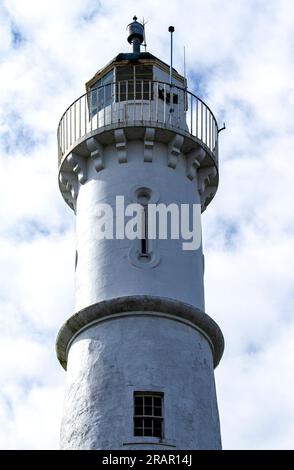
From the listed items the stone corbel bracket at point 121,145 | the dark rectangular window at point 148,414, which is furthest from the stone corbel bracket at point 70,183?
the dark rectangular window at point 148,414

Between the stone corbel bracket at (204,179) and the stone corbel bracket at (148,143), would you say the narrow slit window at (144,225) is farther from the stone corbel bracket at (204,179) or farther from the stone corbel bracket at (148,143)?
the stone corbel bracket at (204,179)

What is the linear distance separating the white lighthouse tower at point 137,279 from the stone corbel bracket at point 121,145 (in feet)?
0.10

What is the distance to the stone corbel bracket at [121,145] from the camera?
4097 centimetres

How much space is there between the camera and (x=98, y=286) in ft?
127

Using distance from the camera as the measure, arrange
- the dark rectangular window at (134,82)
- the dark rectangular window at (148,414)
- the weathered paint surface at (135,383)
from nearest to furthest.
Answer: the dark rectangular window at (148,414)
the weathered paint surface at (135,383)
the dark rectangular window at (134,82)

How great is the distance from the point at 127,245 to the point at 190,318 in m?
2.98

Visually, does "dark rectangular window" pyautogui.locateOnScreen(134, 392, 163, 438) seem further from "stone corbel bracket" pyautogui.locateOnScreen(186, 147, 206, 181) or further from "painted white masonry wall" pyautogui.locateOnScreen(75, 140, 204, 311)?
"stone corbel bracket" pyautogui.locateOnScreen(186, 147, 206, 181)

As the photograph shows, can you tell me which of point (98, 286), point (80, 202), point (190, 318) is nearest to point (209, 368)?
point (190, 318)

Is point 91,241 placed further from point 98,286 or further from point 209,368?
point 209,368

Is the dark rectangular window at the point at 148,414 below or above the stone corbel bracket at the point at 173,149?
below

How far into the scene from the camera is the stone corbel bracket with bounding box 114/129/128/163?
4097 cm

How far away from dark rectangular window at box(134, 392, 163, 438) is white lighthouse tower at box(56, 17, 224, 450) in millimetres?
28

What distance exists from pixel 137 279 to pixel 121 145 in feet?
15.9
